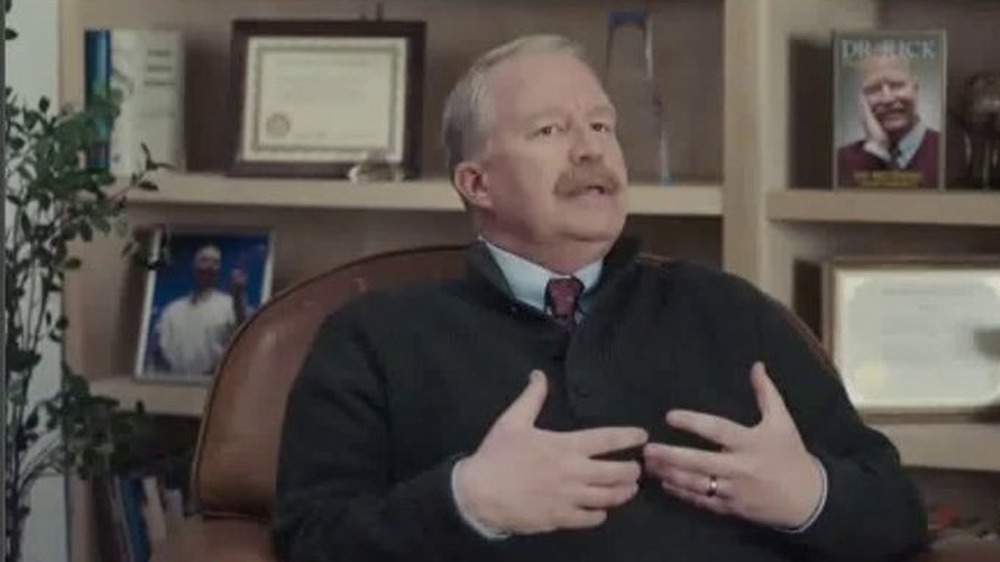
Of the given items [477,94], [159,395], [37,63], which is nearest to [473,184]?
[477,94]

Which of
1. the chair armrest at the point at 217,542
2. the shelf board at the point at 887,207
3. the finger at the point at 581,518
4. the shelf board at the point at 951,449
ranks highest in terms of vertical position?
the shelf board at the point at 887,207

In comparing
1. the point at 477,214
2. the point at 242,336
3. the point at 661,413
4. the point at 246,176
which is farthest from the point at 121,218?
the point at 661,413

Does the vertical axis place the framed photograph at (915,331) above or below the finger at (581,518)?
above

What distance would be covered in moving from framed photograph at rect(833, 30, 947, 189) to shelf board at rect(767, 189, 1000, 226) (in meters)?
0.06

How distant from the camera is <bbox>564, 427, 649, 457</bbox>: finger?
5.91ft

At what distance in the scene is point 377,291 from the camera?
6.93ft

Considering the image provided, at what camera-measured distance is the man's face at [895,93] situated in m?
2.67

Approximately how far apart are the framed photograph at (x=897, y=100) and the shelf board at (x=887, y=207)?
0.20ft

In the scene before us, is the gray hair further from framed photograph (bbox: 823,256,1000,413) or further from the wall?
the wall

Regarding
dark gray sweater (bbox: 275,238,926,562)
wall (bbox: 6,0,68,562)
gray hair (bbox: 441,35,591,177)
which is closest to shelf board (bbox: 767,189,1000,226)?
dark gray sweater (bbox: 275,238,926,562)

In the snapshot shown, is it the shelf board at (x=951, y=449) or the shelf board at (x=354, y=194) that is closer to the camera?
the shelf board at (x=951, y=449)

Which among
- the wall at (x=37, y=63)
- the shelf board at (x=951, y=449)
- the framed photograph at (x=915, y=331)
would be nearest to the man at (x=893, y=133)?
the framed photograph at (x=915, y=331)

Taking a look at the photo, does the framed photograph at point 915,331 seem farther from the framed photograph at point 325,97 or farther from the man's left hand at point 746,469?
the man's left hand at point 746,469

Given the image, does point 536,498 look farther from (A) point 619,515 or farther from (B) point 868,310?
(B) point 868,310
